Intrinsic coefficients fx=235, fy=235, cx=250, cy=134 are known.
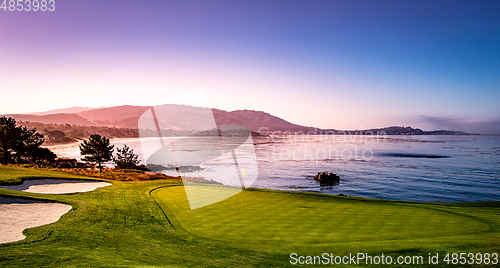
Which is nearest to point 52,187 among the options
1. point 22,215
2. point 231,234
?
point 22,215

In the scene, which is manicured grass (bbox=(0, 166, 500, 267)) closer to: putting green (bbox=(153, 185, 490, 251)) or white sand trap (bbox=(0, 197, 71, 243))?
putting green (bbox=(153, 185, 490, 251))

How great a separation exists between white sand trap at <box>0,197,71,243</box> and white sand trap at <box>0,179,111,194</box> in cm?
362

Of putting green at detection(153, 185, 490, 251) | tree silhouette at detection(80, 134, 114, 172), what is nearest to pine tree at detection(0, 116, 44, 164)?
tree silhouette at detection(80, 134, 114, 172)

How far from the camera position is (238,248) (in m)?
6.48

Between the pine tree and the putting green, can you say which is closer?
the putting green

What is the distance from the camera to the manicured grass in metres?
5.63

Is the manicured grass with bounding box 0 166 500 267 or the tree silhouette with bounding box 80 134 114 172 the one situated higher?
the tree silhouette with bounding box 80 134 114 172

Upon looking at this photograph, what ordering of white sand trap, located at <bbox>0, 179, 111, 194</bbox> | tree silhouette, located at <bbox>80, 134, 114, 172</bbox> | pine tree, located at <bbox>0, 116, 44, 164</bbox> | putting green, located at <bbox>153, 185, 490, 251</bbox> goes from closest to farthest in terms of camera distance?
putting green, located at <bbox>153, 185, 490, 251</bbox> → white sand trap, located at <bbox>0, 179, 111, 194</bbox> → pine tree, located at <bbox>0, 116, 44, 164</bbox> → tree silhouette, located at <bbox>80, 134, 114, 172</bbox>

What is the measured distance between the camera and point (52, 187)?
1489cm

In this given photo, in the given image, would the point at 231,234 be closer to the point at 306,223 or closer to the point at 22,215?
the point at 306,223

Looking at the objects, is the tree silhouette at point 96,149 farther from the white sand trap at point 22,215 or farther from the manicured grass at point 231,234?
the white sand trap at point 22,215

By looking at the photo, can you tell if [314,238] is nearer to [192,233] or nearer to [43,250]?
[192,233]

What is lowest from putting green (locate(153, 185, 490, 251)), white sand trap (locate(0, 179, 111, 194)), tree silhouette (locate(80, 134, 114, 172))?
putting green (locate(153, 185, 490, 251))

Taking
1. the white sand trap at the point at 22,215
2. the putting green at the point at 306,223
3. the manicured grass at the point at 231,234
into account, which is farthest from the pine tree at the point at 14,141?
the putting green at the point at 306,223
